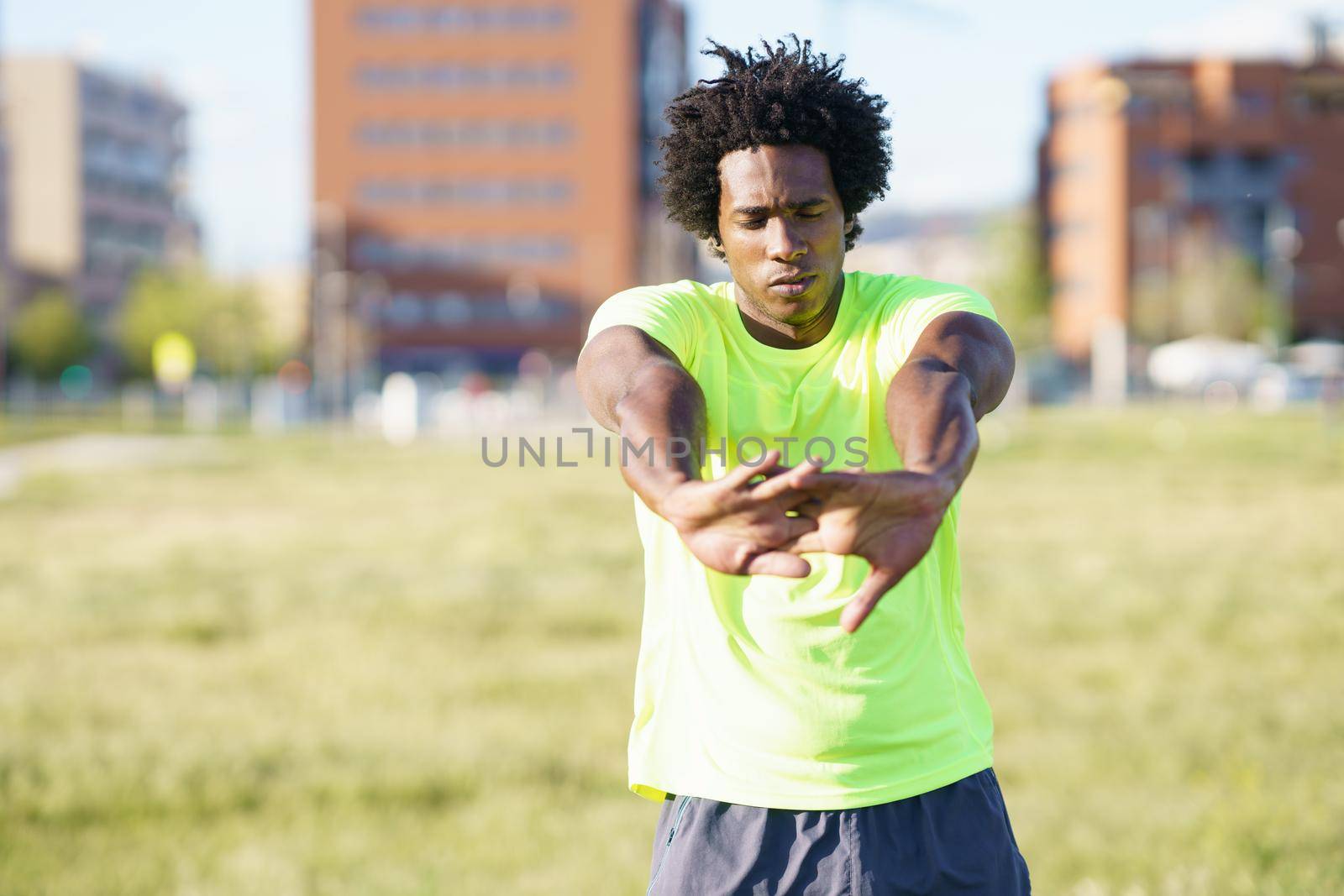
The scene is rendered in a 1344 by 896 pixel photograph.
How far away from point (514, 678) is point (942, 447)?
879cm

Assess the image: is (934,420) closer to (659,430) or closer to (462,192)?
(659,430)

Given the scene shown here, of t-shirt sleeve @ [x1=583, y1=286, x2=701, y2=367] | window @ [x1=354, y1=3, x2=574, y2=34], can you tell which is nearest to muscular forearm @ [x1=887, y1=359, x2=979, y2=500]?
t-shirt sleeve @ [x1=583, y1=286, x2=701, y2=367]

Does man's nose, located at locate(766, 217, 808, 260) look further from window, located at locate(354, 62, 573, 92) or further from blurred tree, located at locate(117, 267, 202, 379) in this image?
window, located at locate(354, 62, 573, 92)

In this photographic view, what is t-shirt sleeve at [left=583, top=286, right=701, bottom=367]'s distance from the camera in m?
2.57

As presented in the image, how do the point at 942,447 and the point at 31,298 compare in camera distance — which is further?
the point at 31,298

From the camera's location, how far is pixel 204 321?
7031cm

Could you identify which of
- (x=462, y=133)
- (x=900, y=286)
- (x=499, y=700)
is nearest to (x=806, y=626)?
(x=900, y=286)

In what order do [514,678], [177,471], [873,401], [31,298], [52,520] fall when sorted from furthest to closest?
[31,298] < [177,471] < [52,520] < [514,678] < [873,401]

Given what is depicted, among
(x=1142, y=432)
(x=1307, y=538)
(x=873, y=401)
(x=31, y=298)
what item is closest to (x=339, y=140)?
(x=31, y=298)

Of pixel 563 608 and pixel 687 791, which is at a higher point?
pixel 687 791

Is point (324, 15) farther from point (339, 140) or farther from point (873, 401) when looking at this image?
point (873, 401)

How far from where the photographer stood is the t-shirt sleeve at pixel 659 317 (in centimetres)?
257

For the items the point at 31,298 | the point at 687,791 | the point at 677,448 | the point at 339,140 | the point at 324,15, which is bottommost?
the point at 687,791

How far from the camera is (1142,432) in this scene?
40312 mm
